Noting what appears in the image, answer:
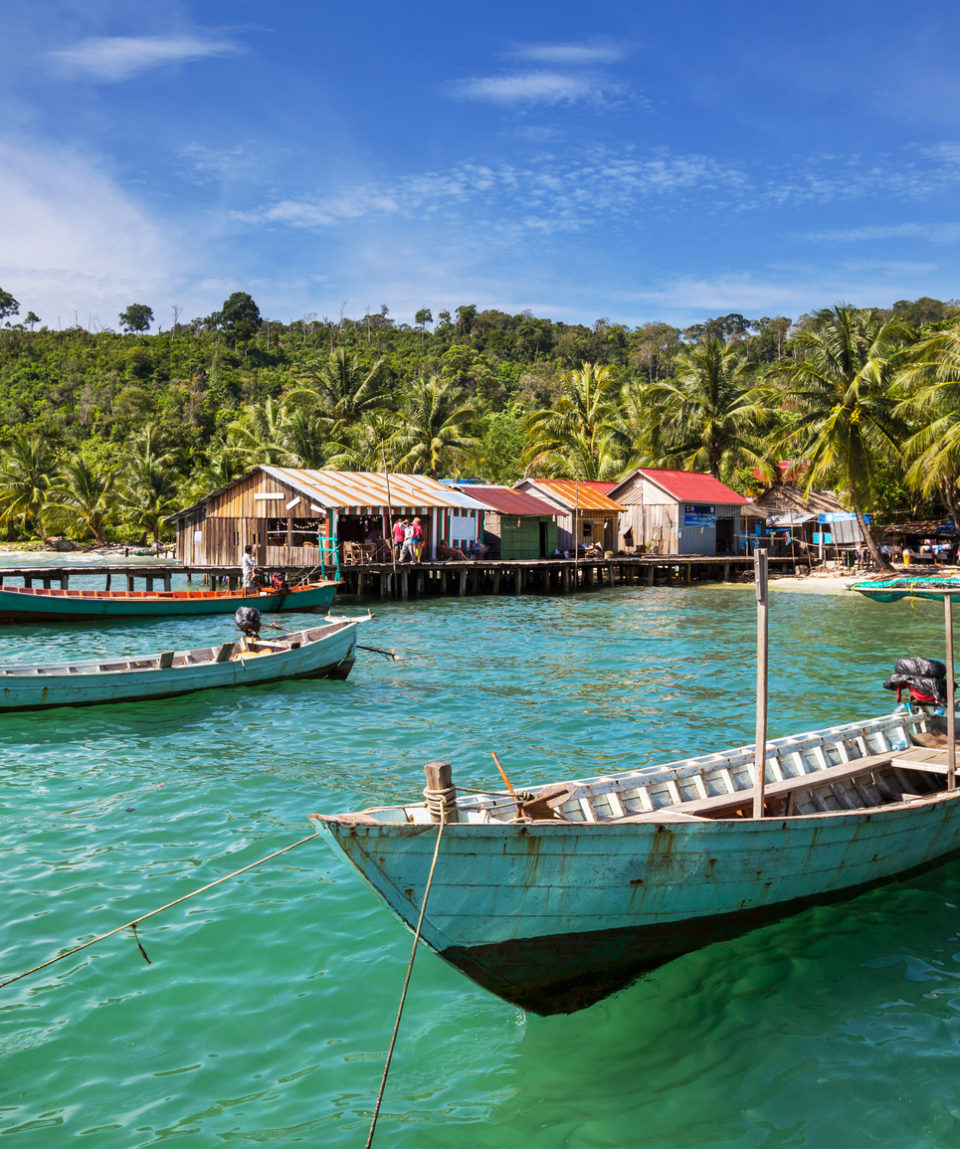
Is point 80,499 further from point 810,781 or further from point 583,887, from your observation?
point 583,887

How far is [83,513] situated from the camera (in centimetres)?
6138

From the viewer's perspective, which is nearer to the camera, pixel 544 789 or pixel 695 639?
pixel 544 789

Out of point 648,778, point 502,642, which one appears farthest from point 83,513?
point 648,778

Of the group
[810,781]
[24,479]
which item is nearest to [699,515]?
[810,781]

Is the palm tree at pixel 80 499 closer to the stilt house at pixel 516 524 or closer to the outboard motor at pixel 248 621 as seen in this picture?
the stilt house at pixel 516 524

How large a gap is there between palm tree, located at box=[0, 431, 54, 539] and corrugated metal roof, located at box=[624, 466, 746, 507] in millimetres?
43145

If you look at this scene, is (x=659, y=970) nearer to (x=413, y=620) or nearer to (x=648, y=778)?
(x=648, y=778)

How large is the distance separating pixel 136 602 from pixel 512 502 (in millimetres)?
19124

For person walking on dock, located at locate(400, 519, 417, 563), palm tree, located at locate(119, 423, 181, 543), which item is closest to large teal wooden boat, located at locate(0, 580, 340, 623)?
person walking on dock, located at locate(400, 519, 417, 563)

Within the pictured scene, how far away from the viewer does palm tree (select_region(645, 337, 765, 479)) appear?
46438 millimetres

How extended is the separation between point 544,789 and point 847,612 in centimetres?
2694

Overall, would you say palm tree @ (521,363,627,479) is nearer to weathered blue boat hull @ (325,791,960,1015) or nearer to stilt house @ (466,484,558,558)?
stilt house @ (466,484,558,558)

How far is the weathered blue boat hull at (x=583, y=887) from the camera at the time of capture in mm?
5652

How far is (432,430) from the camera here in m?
49.1
